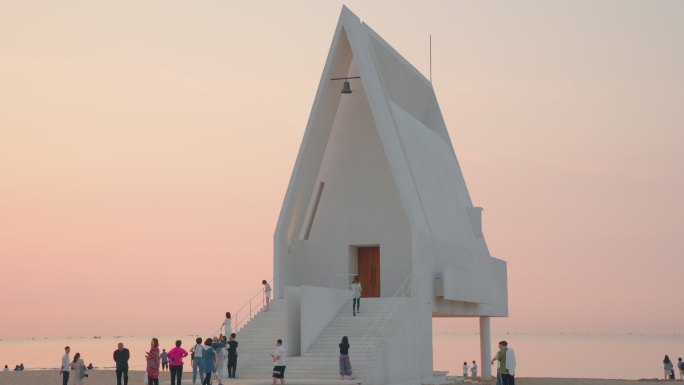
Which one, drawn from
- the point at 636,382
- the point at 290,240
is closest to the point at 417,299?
the point at 290,240

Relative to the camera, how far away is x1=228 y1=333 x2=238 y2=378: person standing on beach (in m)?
25.8

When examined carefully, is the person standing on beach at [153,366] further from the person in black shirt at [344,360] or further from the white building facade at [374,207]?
the white building facade at [374,207]

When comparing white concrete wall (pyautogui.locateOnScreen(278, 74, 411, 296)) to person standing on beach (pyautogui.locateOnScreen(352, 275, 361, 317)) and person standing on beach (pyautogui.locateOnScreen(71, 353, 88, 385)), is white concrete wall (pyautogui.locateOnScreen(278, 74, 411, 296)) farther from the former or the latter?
person standing on beach (pyautogui.locateOnScreen(71, 353, 88, 385))

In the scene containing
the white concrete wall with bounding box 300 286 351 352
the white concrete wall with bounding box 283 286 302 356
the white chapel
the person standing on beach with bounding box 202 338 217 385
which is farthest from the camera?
the white chapel

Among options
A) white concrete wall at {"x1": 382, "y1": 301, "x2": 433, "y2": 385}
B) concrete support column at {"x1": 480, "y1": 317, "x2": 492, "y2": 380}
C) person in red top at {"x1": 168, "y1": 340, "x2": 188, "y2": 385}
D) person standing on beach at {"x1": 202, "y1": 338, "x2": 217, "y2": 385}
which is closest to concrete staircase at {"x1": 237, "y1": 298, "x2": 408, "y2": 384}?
white concrete wall at {"x1": 382, "y1": 301, "x2": 433, "y2": 385}

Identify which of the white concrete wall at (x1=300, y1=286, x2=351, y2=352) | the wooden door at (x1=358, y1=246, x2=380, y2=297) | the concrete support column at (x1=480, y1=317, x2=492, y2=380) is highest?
the wooden door at (x1=358, y1=246, x2=380, y2=297)

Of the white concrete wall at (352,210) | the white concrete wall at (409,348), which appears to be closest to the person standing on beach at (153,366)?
the white concrete wall at (409,348)

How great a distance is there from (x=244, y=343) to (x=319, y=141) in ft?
25.5

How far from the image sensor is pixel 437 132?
40.3 m

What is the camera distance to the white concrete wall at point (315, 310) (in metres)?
26.1

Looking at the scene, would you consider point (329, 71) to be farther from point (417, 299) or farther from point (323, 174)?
point (417, 299)

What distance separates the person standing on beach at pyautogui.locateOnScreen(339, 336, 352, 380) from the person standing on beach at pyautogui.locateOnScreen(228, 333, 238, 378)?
3.27 m

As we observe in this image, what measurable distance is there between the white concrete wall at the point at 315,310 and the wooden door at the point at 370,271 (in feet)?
15.6

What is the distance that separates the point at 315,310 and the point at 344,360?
2969 millimetres
